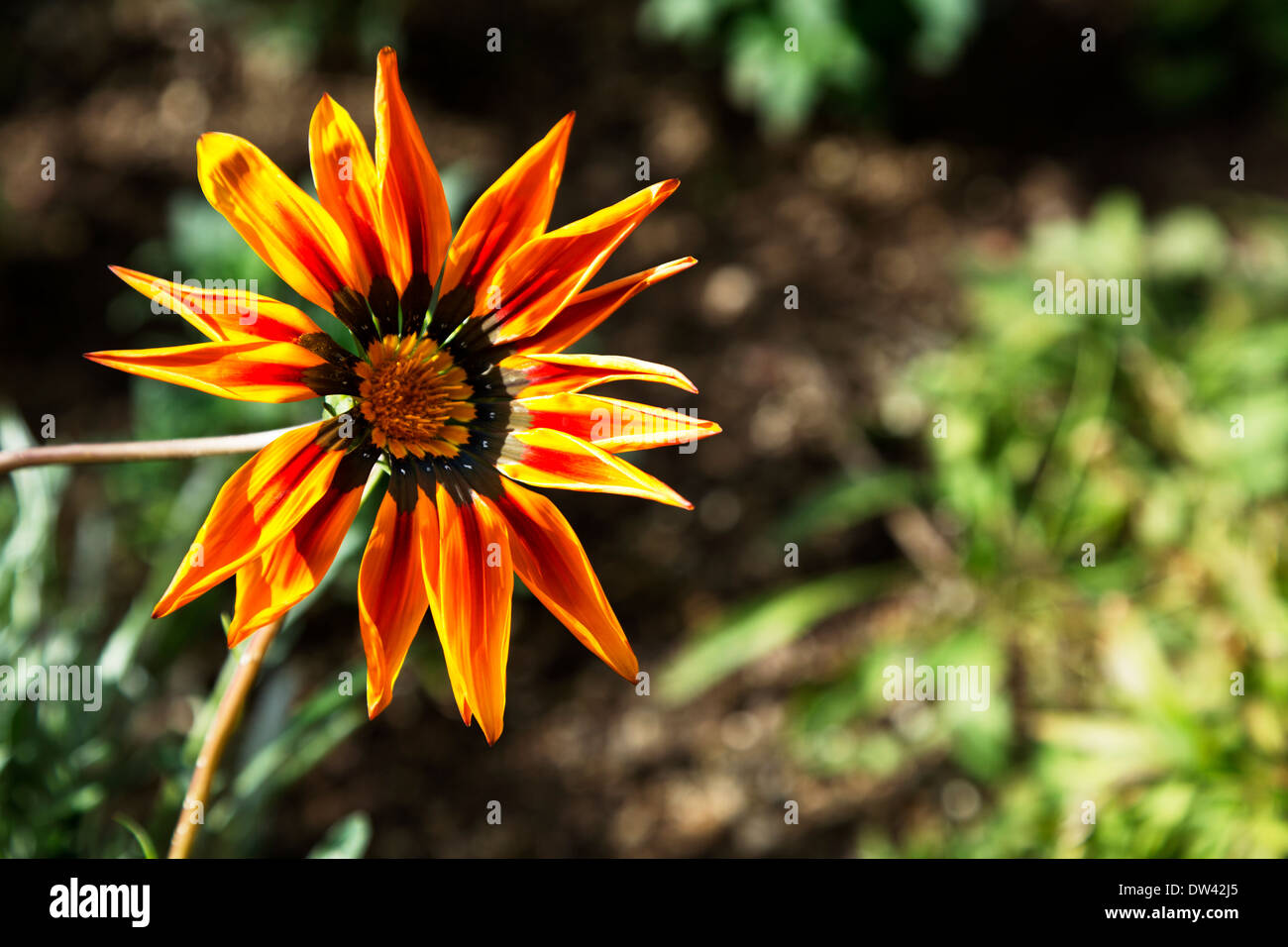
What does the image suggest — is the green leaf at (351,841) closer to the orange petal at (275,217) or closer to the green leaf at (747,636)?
the orange petal at (275,217)

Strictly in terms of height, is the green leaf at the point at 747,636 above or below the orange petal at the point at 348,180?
below

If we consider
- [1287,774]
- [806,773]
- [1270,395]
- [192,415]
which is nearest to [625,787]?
[806,773]

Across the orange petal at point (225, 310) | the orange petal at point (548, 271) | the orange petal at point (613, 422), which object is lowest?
the orange petal at point (613, 422)

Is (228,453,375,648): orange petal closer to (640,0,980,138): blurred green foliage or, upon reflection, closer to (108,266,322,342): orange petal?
(108,266,322,342): orange petal
